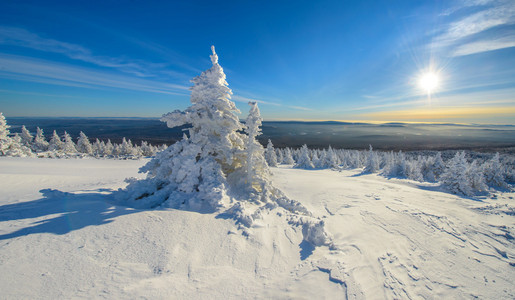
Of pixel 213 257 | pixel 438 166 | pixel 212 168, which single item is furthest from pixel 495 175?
pixel 213 257

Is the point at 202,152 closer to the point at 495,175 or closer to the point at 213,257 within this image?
the point at 213,257

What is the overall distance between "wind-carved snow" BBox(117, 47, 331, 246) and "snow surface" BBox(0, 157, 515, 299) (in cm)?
97

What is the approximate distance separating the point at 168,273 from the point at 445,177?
36.0 meters

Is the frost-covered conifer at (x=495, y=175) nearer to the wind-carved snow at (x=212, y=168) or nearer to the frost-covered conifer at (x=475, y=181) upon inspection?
the frost-covered conifer at (x=475, y=181)

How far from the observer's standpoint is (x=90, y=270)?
4570 mm

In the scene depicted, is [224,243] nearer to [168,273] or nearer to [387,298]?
[168,273]

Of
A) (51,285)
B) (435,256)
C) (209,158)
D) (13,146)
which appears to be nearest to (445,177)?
(435,256)

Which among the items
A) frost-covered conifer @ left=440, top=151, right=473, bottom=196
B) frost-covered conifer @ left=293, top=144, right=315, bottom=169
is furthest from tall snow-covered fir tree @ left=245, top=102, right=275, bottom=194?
frost-covered conifer @ left=293, top=144, right=315, bottom=169

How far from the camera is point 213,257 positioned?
19.0 feet

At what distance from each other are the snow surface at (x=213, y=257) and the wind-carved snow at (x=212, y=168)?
97cm

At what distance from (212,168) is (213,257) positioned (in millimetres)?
4589

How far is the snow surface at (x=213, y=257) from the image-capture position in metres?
4.45

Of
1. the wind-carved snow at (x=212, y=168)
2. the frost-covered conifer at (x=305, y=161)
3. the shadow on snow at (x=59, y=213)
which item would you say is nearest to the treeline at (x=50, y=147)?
the wind-carved snow at (x=212, y=168)

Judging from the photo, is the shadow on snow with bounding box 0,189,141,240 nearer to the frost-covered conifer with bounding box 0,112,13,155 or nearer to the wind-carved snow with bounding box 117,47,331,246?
the wind-carved snow with bounding box 117,47,331,246
